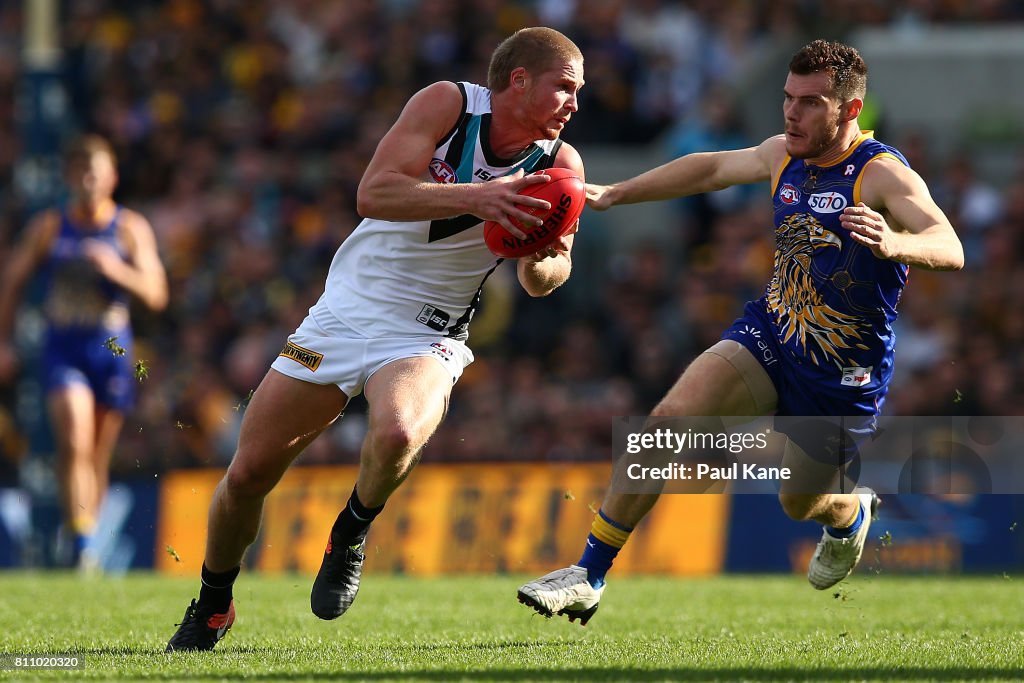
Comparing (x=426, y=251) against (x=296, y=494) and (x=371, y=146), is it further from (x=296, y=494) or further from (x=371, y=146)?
(x=371, y=146)

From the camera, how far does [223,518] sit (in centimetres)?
586

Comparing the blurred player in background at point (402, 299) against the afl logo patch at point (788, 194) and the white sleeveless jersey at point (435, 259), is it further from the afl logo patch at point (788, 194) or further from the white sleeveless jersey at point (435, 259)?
the afl logo patch at point (788, 194)

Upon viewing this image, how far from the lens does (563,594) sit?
6.04 m

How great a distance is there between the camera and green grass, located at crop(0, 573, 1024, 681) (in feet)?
16.9

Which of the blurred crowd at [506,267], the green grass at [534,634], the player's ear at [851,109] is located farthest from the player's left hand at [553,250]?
the blurred crowd at [506,267]

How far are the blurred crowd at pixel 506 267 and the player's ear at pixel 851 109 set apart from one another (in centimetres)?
575

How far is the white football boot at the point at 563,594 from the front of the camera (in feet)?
19.4

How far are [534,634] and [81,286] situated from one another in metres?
4.85

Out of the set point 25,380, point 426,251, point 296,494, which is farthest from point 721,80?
point 426,251

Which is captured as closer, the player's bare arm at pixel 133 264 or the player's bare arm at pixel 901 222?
the player's bare arm at pixel 901 222

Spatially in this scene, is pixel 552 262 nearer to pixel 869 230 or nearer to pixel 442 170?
pixel 442 170

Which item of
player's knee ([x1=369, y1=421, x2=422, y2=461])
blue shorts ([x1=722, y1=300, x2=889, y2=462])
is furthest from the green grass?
blue shorts ([x1=722, y1=300, x2=889, y2=462])

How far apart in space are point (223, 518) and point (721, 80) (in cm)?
1082

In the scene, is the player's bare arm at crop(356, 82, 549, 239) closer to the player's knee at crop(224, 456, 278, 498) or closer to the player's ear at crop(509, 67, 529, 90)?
the player's ear at crop(509, 67, 529, 90)
